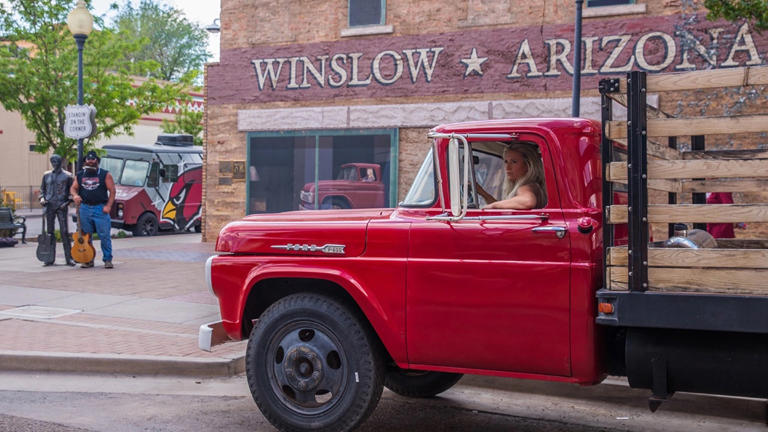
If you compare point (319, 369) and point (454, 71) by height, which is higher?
point (454, 71)

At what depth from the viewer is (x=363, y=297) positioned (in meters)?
5.09

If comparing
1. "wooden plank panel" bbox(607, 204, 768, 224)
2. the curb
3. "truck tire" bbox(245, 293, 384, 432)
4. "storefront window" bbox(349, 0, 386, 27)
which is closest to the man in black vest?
"storefront window" bbox(349, 0, 386, 27)

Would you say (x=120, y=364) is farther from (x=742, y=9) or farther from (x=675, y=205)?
(x=742, y=9)

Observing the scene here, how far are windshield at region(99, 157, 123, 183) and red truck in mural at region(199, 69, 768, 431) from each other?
64.2 ft

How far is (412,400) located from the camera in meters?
6.34

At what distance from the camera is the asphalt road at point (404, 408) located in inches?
221

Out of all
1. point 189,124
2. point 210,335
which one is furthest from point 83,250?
point 189,124

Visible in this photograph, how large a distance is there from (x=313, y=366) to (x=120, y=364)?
264 centimetres

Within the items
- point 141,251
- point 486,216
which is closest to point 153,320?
point 486,216

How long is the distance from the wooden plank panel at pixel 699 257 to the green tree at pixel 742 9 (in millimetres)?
5226

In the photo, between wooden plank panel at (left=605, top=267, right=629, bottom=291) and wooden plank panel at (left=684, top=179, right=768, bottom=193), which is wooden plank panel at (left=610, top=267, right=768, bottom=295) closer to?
wooden plank panel at (left=605, top=267, right=629, bottom=291)

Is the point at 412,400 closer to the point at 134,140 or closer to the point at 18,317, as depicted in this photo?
the point at 18,317

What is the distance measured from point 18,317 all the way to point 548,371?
21.8 ft

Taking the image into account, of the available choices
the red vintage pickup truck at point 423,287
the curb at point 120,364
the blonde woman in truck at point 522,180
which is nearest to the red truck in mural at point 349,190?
the curb at point 120,364
